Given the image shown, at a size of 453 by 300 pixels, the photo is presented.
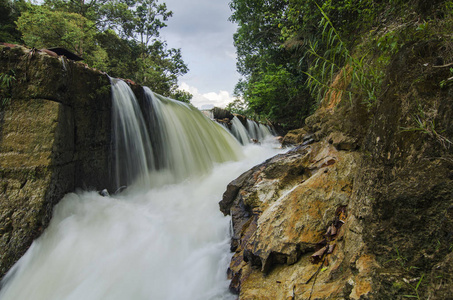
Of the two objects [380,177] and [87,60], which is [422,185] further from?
[87,60]

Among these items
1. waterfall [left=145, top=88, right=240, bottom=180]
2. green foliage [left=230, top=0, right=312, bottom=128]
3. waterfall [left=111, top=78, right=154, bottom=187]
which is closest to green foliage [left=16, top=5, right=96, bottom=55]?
waterfall [left=145, top=88, right=240, bottom=180]

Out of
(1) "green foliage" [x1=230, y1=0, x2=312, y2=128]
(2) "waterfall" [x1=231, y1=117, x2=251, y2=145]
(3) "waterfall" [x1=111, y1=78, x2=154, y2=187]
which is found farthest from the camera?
(2) "waterfall" [x1=231, y1=117, x2=251, y2=145]

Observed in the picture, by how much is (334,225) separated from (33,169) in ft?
14.2

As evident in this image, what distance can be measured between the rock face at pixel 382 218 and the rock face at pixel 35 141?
3.11m

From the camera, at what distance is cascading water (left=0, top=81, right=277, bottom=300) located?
2596 mm

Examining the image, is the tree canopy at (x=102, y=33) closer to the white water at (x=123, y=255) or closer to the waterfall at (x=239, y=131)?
the waterfall at (x=239, y=131)

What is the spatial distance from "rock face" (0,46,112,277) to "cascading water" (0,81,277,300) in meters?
0.29

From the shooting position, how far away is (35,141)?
10.7ft

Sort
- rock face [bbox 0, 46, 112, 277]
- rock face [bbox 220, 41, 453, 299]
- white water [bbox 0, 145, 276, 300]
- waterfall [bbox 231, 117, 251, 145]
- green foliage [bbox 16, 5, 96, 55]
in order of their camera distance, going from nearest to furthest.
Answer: rock face [bbox 220, 41, 453, 299] < white water [bbox 0, 145, 276, 300] < rock face [bbox 0, 46, 112, 277] < green foliage [bbox 16, 5, 96, 55] < waterfall [bbox 231, 117, 251, 145]

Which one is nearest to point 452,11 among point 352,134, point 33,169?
point 352,134

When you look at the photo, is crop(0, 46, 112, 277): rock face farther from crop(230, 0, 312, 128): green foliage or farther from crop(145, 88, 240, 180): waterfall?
crop(230, 0, 312, 128): green foliage

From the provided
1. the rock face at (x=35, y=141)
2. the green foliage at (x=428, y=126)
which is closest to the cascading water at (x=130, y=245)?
the rock face at (x=35, y=141)

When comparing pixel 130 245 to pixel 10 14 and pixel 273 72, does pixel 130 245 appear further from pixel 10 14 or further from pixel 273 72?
pixel 10 14

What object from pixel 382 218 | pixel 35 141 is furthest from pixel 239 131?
pixel 382 218
